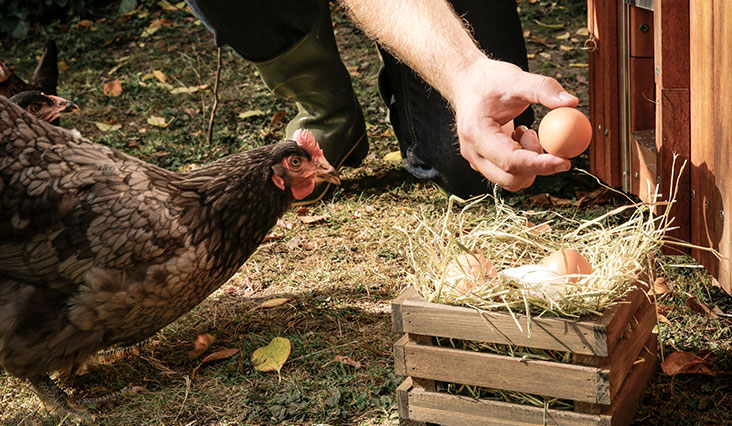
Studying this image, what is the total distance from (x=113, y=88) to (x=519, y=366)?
4.83 m

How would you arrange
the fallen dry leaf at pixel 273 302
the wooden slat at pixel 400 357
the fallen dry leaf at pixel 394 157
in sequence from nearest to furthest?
the wooden slat at pixel 400 357 < the fallen dry leaf at pixel 273 302 < the fallen dry leaf at pixel 394 157

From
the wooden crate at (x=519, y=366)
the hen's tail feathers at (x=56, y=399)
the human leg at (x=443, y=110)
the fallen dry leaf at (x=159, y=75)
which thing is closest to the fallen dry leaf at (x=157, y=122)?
the fallen dry leaf at (x=159, y=75)

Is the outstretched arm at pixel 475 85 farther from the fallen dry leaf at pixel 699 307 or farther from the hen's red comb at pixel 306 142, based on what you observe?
the fallen dry leaf at pixel 699 307

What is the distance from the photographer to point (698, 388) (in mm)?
2072

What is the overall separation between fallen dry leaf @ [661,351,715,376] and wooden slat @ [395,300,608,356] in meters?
0.61

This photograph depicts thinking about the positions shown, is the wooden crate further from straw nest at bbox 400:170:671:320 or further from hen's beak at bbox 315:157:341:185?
hen's beak at bbox 315:157:341:185

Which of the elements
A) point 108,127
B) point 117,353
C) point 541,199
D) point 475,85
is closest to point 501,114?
point 475,85

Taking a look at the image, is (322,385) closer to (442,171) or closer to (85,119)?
(442,171)

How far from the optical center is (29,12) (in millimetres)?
7676

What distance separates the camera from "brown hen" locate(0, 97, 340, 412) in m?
2.18

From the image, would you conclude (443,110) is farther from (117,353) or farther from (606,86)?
(117,353)

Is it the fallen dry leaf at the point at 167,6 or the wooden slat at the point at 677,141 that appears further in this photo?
the fallen dry leaf at the point at 167,6

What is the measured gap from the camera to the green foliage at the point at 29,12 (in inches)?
293

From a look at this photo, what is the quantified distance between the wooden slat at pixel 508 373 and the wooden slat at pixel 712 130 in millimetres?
622
